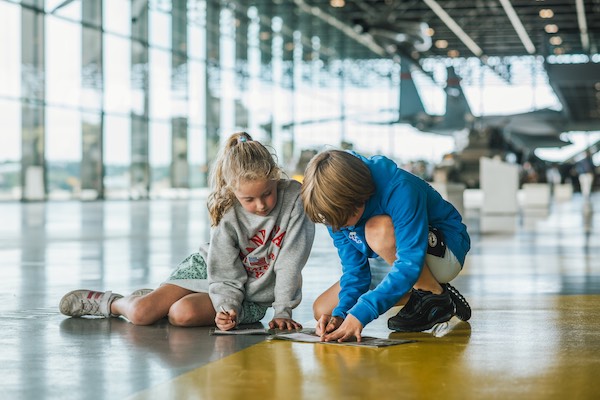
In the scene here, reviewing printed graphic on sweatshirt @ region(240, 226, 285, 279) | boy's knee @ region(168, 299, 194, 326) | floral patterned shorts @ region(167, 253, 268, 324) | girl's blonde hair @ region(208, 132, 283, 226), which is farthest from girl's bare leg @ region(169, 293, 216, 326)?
girl's blonde hair @ region(208, 132, 283, 226)

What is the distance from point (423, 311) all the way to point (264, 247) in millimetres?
777

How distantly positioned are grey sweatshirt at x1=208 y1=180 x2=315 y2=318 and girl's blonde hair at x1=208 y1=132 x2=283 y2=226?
64mm

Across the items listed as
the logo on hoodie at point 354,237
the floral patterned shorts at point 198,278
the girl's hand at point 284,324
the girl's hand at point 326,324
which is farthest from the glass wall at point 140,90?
the girl's hand at point 326,324

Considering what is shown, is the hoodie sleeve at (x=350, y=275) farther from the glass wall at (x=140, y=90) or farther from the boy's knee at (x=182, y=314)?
the glass wall at (x=140, y=90)

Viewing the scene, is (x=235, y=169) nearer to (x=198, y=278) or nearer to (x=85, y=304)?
(x=198, y=278)

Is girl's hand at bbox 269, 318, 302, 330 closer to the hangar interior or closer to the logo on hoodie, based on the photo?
the hangar interior

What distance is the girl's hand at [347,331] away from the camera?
3.61 metres

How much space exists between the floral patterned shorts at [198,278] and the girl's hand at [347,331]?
0.77m

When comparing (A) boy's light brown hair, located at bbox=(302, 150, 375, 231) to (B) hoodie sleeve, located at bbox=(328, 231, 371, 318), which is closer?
(A) boy's light brown hair, located at bbox=(302, 150, 375, 231)

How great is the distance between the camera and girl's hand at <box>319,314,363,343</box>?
3605 mm

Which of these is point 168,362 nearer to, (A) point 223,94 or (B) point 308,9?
(A) point 223,94

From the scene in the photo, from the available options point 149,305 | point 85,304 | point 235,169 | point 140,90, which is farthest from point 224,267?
point 140,90

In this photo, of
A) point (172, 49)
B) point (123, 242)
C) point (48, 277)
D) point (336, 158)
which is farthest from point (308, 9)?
point (336, 158)

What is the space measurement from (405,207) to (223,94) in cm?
3661
